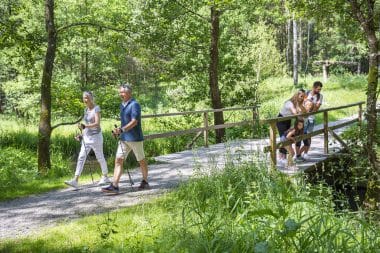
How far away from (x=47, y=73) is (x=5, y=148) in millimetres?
4932

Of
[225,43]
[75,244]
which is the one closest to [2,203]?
[75,244]

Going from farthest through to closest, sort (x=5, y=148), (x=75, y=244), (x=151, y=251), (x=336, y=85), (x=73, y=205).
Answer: (x=336, y=85), (x=5, y=148), (x=73, y=205), (x=75, y=244), (x=151, y=251)

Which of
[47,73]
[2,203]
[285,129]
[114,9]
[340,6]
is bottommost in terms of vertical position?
[2,203]

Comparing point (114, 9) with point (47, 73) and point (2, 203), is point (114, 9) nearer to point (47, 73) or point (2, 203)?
point (47, 73)

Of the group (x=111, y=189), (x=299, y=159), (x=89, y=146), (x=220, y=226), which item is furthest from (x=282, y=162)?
(x=220, y=226)

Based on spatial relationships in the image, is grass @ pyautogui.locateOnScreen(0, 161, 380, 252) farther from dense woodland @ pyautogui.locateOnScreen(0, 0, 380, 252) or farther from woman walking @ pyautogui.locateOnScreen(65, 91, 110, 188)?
woman walking @ pyautogui.locateOnScreen(65, 91, 110, 188)

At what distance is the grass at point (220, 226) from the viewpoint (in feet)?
13.3

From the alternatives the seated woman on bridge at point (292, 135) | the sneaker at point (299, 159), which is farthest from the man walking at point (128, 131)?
the sneaker at point (299, 159)

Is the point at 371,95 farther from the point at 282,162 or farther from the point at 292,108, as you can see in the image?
the point at 282,162

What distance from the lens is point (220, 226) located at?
4.49 m

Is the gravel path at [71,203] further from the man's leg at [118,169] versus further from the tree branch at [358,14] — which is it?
the tree branch at [358,14]

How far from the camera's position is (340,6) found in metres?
9.70

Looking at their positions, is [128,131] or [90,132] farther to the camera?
[90,132]

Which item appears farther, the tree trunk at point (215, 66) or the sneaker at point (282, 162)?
the tree trunk at point (215, 66)
